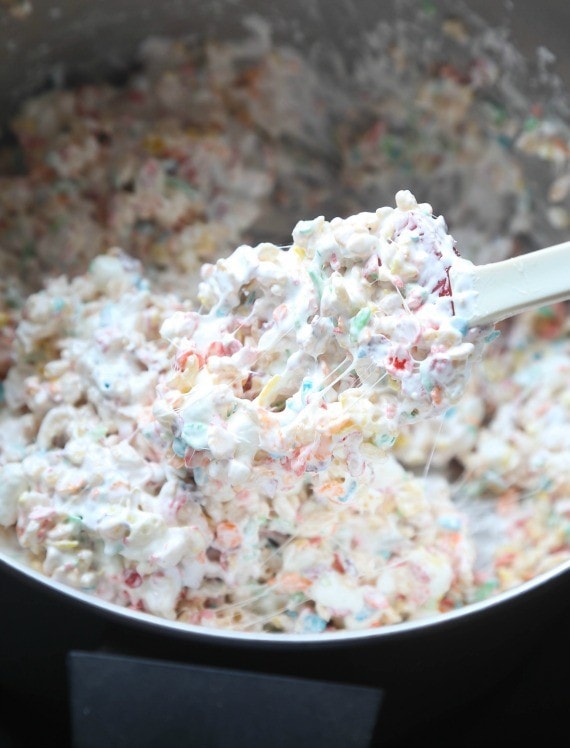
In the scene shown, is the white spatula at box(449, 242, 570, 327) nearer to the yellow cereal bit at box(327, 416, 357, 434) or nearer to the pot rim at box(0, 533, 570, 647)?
the yellow cereal bit at box(327, 416, 357, 434)

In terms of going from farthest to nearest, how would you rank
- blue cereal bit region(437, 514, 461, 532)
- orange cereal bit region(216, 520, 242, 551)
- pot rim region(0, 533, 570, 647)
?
blue cereal bit region(437, 514, 461, 532), orange cereal bit region(216, 520, 242, 551), pot rim region(0, 533, 570, 647)

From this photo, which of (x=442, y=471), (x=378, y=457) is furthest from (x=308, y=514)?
(x=442, y=471)

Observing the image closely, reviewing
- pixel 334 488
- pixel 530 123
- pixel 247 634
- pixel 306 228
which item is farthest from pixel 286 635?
pixel 530 123

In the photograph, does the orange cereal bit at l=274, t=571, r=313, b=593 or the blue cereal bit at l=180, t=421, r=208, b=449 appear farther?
the orange cereal bit at l=274, t=571, r=313, b=593

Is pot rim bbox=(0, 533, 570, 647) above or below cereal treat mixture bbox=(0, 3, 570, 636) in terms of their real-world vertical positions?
below

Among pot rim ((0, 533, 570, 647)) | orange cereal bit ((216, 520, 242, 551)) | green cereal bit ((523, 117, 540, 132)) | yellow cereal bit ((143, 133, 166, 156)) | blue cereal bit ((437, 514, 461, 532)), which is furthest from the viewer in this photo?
yellow cereal bit ((143, 133, 166, 156))

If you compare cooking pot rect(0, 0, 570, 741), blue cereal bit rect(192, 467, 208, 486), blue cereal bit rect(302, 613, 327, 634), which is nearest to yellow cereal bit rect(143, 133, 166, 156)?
cooking pot rect(0, 0, 570, 741)

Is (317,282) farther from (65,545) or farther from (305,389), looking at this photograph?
(65,545)

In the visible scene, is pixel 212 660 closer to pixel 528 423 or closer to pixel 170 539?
pixel 170 539
